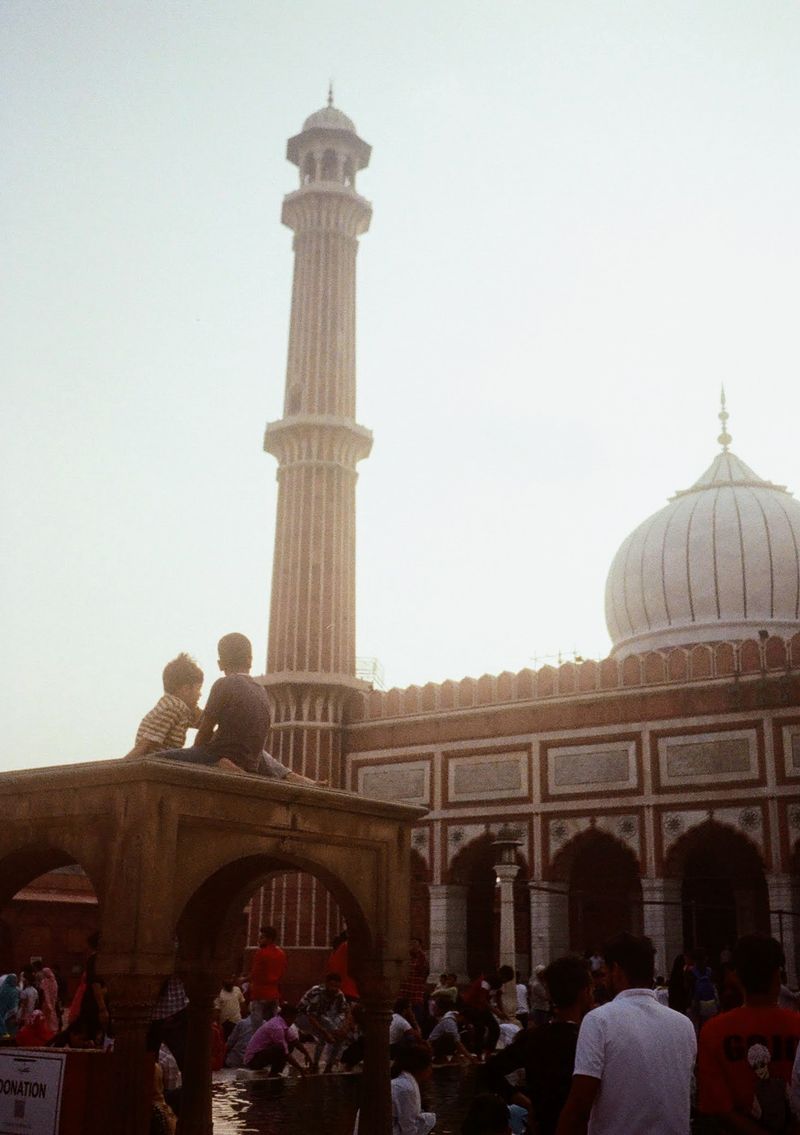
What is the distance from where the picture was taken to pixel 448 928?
18.6 m

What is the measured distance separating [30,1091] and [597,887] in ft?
50.3

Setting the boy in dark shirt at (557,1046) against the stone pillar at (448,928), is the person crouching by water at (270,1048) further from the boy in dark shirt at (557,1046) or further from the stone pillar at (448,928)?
the stone pillar at (448,928)

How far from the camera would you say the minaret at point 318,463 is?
813 inches

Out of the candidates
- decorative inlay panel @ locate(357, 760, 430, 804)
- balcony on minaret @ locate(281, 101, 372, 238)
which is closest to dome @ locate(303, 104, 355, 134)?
balcony on minaret @ locate(281, 101, 372, 238)

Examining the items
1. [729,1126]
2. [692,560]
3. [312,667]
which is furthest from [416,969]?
[729,1126]

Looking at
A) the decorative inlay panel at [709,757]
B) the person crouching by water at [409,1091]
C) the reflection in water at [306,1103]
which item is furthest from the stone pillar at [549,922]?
the person crouching by water at [409,1091]

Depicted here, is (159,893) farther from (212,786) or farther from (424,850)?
(424,850)

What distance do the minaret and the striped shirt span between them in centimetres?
1499

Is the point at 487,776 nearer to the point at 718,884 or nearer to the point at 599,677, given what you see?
the point at 599,677

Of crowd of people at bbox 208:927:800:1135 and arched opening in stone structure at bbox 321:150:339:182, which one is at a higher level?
arched opening in stone structure at bbox 321:150:339:182

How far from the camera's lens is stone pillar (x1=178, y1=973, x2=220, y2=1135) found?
15.5 ft

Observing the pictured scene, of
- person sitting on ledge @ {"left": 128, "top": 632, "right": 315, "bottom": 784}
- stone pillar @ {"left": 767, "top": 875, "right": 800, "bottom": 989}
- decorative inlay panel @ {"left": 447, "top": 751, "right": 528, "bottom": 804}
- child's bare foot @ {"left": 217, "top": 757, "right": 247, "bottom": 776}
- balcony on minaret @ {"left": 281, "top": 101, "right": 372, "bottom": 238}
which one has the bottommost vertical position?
stone pillar @ {"left": 767, "top": 875, "right": 800, "bottom": 989}

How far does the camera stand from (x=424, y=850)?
1930cm

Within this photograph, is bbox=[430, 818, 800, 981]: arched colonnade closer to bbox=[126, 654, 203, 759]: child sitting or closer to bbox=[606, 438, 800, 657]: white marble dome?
bbox=[606, 438, 800, 657]: white marble dome
